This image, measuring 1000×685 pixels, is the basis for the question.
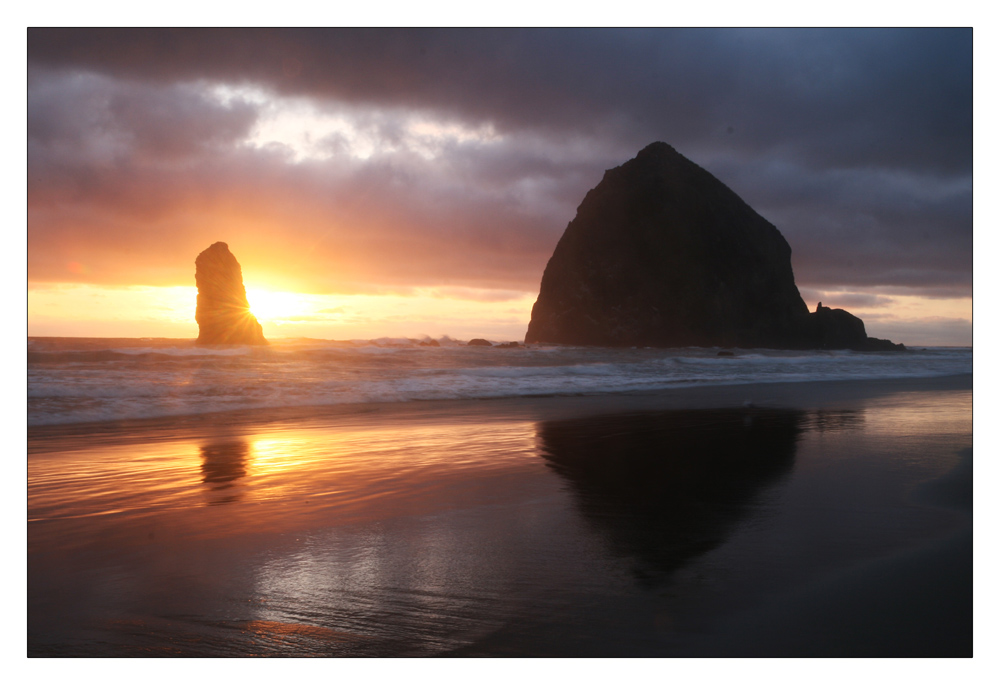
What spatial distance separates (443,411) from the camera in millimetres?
10227

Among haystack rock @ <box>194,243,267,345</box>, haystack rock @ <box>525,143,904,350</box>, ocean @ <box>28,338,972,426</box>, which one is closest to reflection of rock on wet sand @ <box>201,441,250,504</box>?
ocean @ <box>28,338,972,426</box>

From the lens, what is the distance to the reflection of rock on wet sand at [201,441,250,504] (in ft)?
16.1

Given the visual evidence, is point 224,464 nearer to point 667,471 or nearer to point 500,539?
point 500,539

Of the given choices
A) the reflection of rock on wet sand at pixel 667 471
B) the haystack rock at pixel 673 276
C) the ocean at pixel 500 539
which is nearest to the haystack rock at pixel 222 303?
the haystack rock at pixel 673 276

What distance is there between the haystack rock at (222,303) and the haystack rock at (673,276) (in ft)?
110

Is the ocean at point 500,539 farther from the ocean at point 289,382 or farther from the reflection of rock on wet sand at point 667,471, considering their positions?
the ocean at point 289,382

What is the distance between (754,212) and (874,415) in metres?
71.5

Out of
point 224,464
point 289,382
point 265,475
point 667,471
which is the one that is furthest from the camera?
point 289,382

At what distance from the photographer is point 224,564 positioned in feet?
10.1

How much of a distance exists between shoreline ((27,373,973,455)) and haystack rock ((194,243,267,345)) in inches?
1439

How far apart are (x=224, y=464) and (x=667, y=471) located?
170 inches

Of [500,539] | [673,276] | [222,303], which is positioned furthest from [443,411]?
[673,276]

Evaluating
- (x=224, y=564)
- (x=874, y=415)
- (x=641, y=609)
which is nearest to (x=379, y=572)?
(x=224, y=564)

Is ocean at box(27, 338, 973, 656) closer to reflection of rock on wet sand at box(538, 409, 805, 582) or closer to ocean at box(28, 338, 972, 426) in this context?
reflection of rock on wet sand at box(538, 409, 805, 582)
